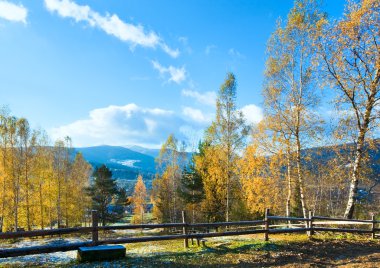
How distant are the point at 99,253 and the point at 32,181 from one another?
2837 centimetres

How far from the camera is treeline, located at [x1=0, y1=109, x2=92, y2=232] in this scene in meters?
29.5

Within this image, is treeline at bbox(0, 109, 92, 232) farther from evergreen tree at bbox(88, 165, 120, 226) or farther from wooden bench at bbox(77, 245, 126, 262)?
wooden bench at bbox(77, 245, 126, 262)

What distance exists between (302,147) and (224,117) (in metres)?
9.49

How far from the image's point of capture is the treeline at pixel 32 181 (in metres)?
29.5

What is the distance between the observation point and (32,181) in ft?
109

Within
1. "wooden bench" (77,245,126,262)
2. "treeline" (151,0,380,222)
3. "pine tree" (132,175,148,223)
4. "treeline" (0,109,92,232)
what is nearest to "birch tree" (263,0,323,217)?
"treeline" (151,0,380,222)

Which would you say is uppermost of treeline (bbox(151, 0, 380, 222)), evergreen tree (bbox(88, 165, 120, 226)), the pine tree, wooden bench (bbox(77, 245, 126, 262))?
treeline (bbox(151, 0, 380, 222))

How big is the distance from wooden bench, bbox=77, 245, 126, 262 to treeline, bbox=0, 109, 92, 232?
23.9m

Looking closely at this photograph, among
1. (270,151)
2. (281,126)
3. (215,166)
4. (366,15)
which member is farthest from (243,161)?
(366,15)

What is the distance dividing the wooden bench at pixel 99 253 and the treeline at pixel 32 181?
2390 cm

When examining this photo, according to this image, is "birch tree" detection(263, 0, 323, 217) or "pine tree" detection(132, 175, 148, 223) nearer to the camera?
"birch tree" detection(263, 0, 323, 217)

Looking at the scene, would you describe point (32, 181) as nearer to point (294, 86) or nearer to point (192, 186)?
point (192, 186)

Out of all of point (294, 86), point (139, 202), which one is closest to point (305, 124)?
point (294, 86)

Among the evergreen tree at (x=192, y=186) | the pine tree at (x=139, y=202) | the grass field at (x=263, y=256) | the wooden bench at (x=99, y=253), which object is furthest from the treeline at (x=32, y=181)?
the wooden bench at (x=99, y=253)
